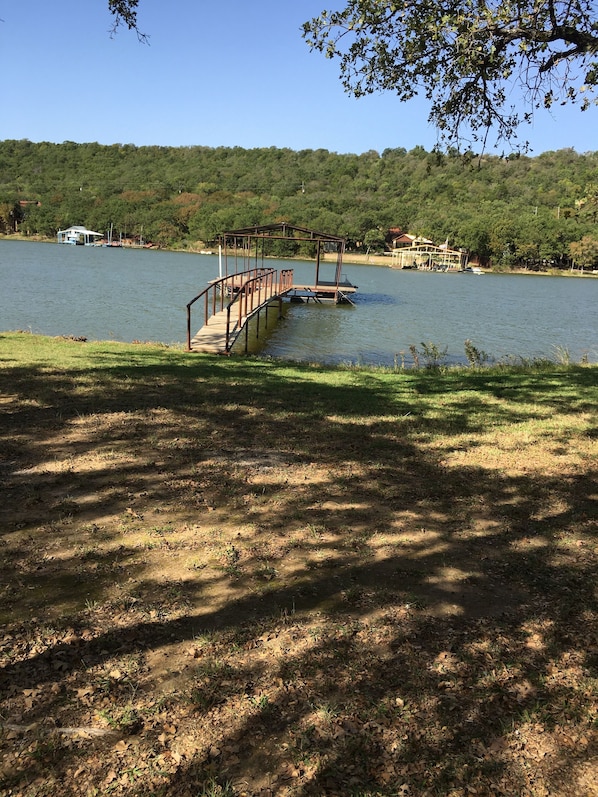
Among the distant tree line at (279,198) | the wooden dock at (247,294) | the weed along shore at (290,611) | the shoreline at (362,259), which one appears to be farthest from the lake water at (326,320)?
the shoreline at (362,259)

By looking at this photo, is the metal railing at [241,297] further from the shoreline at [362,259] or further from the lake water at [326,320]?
the shoreline at [362,259]

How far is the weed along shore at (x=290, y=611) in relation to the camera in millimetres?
1891

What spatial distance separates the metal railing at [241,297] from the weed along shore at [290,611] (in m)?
8.95

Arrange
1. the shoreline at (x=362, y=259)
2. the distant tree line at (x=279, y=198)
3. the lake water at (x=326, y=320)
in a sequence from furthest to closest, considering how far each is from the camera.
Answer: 1. the distant tree line at (x=279, y=198)
2. the shoreline at (x=362, y=259)
3. the lake water at (x=326, y=320)

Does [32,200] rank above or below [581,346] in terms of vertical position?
above

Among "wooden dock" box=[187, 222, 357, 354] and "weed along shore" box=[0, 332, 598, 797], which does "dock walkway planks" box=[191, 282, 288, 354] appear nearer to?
"wooden dock" box=[187, 222, 357, 354]

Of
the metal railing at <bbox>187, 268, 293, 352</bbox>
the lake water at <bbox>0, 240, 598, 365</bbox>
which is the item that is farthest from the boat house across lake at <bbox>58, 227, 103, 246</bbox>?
the metal railing at <bbox>187, 268, 293, 352</bbox>

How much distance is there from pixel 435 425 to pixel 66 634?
15.5ft

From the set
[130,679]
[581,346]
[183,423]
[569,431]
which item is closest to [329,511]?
[130,679]

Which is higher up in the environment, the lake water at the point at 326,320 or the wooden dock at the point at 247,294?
the wooden dock at the point at 247,294

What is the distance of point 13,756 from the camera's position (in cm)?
184

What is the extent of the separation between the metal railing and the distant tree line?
6341 cm

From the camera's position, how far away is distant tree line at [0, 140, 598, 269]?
99.9 meters

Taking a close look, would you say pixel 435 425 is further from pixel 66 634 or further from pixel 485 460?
pixel 66 634
